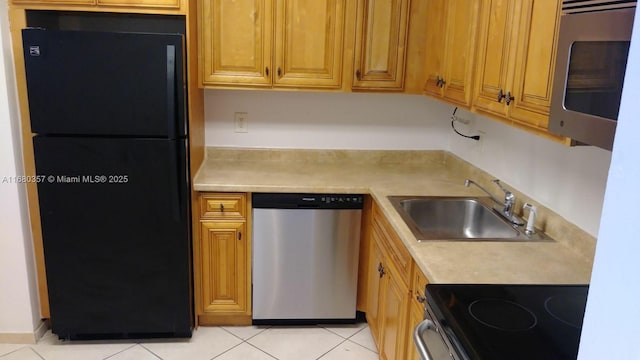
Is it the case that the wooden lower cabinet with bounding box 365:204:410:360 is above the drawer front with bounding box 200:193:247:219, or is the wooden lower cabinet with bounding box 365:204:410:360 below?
below

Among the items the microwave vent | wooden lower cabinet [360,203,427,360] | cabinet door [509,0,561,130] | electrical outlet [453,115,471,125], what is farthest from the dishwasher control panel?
the microwave vent

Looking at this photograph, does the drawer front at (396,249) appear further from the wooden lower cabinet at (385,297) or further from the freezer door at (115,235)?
the freezer door at (115,235)

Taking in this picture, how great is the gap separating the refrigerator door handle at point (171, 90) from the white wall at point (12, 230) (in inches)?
29.8

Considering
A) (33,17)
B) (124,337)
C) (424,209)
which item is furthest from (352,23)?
(124,337)

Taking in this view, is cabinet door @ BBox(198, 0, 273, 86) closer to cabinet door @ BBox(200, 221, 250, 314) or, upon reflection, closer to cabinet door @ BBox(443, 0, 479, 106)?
cabinet door @ BBox(200, 221, 250, 314)

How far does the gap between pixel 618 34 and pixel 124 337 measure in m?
2.66

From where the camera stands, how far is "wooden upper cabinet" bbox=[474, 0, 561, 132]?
1616mm

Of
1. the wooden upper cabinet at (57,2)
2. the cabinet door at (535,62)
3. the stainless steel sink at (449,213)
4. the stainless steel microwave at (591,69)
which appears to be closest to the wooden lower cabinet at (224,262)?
the stainless steel sink at (449,213)

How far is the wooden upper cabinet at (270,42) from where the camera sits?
271 cm

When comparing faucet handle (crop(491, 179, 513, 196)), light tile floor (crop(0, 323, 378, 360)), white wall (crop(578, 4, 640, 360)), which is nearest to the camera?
white wall (crop(578, 4, 640, 360))

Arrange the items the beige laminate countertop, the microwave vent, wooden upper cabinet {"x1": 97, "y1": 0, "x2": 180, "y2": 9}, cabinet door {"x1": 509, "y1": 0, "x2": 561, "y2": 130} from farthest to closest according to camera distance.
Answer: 1. wooden upper cabinet {"x1": 97, "y1": 0, "x2": 180, "y2": 9}
2. the beige laminate countertop
3. cabinet door {"x1": 509, "y1": 0, "x2": 561, "y2": 130}
4. the microwave vent

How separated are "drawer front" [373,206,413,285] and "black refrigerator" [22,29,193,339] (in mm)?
974

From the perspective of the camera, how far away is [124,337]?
9.23ft

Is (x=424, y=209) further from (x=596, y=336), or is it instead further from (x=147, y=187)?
(x=596, y=336)
